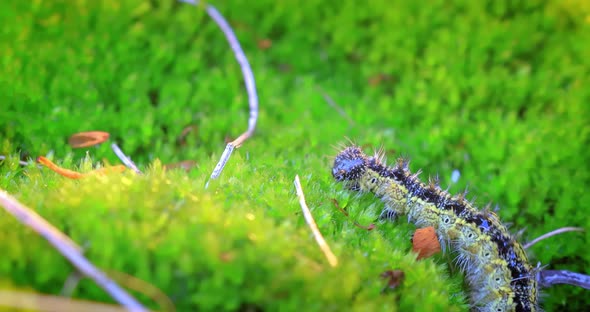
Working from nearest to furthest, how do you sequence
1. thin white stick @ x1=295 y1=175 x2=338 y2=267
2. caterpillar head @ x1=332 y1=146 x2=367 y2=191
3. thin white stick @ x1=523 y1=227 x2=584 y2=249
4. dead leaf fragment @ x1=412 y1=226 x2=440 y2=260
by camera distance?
thin white stick @ x1=295 y1=175 x2=338 y2=267, dead leaf fragment @ x1=412 y1=226 x2=440 y2=260, caterpillar head @ x1=332 y1=146 x2=367 y2=191, thin white stick @ x1=523 y1=227 x2=584 y2=249

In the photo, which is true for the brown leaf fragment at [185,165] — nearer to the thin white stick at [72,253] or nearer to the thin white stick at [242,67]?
the thin white stick at [242,67]

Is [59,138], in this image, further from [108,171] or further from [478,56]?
[478,56]

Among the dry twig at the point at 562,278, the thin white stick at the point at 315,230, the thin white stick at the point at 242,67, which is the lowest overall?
the thin white stick at the point at 315,230

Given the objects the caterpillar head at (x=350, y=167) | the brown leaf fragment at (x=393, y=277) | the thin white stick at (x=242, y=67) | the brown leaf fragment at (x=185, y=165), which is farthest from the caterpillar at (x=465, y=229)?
the brown leaf fragment at (x=185, y=165)

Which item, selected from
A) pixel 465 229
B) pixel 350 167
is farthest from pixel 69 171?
pixel 465 229

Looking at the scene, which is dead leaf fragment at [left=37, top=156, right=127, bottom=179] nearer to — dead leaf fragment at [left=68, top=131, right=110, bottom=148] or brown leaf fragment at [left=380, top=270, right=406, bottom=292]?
A: dead leaf fragment at [left=68, top=131, right=110, bottom=148]

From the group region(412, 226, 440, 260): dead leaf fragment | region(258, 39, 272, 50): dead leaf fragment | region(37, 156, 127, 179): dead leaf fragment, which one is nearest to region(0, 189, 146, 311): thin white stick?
region(37, 156, 127, 179): dead leaf fragment
